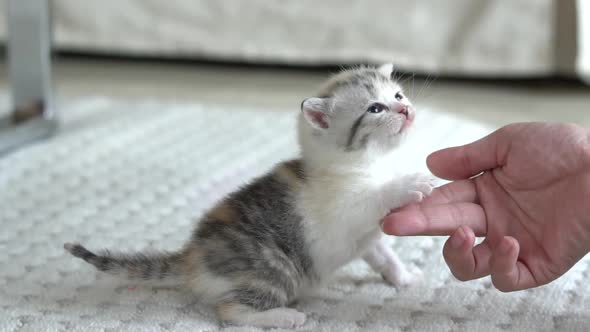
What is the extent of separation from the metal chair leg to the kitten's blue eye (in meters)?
1.10

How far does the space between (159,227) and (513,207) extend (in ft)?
2.21

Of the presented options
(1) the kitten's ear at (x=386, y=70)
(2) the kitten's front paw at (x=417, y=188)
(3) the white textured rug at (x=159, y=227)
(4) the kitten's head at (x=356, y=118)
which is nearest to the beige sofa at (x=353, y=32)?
(3) the white textured rug at (x=159, y=227)

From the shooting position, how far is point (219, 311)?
102 centimetres

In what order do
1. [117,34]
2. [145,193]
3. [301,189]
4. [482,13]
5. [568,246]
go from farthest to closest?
[117,34]
[482,13]
[145,193]
[301,189]
[568,246]

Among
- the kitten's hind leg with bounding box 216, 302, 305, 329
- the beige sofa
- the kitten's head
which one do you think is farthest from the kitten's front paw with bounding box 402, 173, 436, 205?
the beige sofa

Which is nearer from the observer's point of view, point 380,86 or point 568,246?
point 568,246

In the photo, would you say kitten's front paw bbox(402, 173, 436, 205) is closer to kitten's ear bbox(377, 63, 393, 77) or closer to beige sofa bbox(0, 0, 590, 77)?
kitten's ear bbox(377, 63, 393, 77)

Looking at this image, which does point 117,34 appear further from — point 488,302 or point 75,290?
point 488,302

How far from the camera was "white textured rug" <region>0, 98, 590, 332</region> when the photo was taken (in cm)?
102

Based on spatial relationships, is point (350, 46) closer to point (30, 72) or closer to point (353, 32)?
point (353, 32)

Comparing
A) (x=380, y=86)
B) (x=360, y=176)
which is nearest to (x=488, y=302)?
(x=360, y=176)

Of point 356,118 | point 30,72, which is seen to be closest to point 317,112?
point 356,118

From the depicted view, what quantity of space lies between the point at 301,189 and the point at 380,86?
0.22 m

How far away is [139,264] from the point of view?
1066mm
